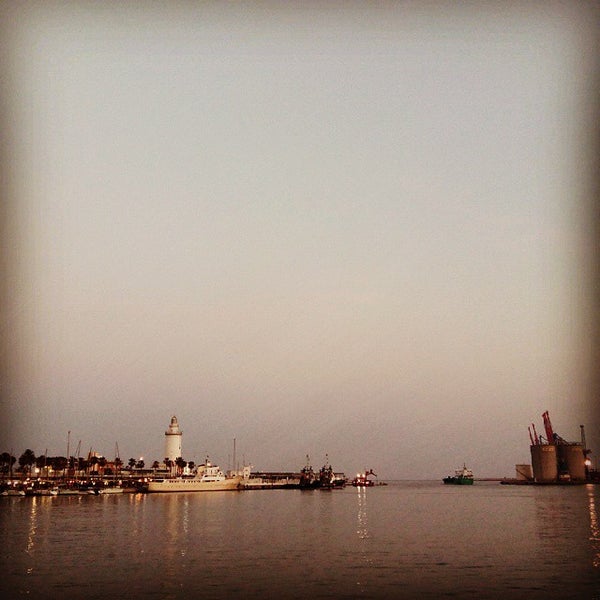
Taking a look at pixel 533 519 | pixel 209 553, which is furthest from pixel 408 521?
pixel 209 553

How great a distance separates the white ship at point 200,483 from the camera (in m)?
146

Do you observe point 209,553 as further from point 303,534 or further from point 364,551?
point 303,534

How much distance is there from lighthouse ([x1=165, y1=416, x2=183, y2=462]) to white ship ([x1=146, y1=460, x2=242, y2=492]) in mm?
13860

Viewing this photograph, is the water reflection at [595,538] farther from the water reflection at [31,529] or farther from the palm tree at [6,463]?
the palm tree at [6,463]

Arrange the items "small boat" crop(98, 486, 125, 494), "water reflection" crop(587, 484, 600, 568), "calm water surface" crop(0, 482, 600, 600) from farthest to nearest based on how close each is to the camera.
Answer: "small boat" crop(98, 486, 125, 494) < "water reflection" crop(587, 484, 600, 568) < "calm water surface" crop(0, 482, 600, 600)

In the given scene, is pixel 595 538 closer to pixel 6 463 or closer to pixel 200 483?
pixel 200 483

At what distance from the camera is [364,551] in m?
44.3

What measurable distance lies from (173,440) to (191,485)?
3637 centimetres

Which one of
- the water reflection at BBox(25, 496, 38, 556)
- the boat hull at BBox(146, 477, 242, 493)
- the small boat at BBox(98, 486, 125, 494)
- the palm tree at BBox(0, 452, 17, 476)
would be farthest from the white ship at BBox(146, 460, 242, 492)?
the water reflection at BBox(25, 496, 38, 556)

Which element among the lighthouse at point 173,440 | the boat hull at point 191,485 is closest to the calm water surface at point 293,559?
the boat hull at point 191,485

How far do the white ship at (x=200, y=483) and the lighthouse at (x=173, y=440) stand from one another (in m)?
13.9

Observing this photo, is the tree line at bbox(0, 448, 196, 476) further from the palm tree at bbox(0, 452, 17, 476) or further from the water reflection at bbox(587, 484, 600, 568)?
the water reflection at bbox(587, 484, 600, 568)

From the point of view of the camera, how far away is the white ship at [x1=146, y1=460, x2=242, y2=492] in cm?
14650

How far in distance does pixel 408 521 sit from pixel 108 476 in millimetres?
121429
